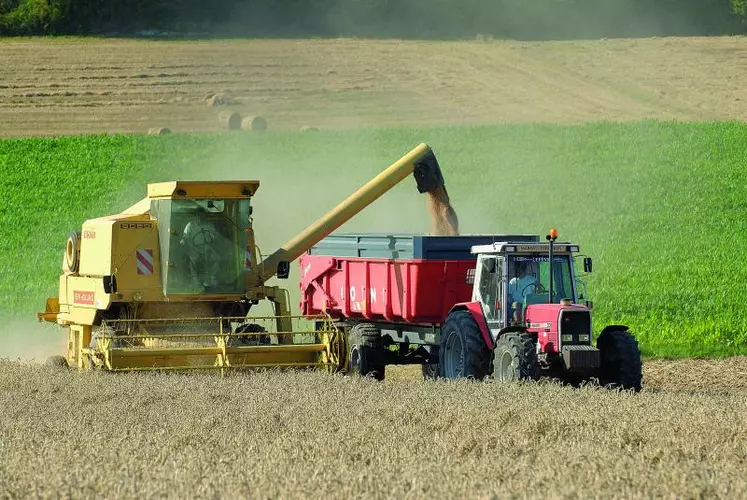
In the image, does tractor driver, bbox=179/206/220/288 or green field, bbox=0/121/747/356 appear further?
green field, bbox=0/121/747/356

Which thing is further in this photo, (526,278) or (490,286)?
(490,286)

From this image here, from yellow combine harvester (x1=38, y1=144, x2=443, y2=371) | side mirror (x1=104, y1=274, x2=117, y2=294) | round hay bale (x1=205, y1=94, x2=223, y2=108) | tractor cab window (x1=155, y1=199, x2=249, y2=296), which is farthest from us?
round hay bale (x1=205, y1=94, x2=223, y2=108)

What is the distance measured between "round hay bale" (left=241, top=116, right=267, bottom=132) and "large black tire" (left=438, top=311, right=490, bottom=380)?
91.0 feet

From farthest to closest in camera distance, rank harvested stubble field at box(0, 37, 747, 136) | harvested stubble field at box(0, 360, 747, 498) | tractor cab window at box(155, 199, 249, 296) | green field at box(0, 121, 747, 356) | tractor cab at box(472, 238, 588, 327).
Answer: harvested stubble field at box(0, 37, 747, 136) < green field at box(0, 121, 747, 356) < tractor cab window at box(155, 199, 249, 296) < tractor cab at box(472, 238, 588, 327) < harvested stubble field at box(0, 360, 747, 498)

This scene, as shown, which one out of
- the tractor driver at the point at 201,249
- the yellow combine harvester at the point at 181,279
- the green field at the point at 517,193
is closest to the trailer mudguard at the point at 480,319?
the yellow combine harvester at the point at 181,279

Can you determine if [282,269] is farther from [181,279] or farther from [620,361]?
[620,361]

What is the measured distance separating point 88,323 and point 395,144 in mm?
22814

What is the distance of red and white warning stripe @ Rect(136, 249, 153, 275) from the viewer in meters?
16.6

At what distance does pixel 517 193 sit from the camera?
33094 mm

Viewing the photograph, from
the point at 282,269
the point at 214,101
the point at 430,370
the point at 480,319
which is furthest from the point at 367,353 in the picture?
the point at 214,101

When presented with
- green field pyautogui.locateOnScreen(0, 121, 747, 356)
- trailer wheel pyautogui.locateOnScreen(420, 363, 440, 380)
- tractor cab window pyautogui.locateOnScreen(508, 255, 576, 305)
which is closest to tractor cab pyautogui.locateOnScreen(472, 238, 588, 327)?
tractor cab window pyautogui.locateOnScreen(508, 255, 576, 305)

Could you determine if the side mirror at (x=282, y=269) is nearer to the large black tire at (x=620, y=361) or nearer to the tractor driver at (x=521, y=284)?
the tractor driver at (x=521, y=284)

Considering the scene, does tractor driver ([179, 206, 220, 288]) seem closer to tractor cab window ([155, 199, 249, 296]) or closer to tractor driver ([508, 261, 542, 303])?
tractor cab window ([155, 199, 249, 296])

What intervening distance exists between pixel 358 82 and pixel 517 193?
18044mm
